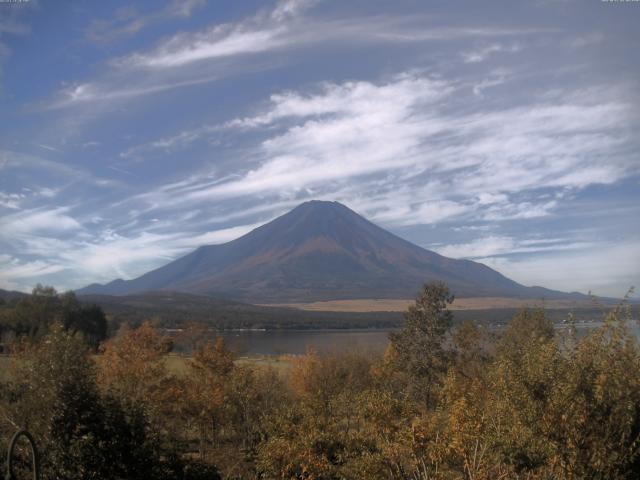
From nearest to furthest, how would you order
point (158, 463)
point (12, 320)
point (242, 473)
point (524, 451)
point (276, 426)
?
1. point (524, 451)
2. point (158, 463)
3. point (276, 426)
4. point (242, 473)
5. point (12, 320)

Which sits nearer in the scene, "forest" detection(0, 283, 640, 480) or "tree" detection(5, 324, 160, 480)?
"forest" detection(0, 283, 640, 480)

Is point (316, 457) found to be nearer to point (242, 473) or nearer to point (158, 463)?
point (158, 463)

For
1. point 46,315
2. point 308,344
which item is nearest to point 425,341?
point 308,344

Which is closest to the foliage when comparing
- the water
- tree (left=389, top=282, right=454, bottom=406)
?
the water

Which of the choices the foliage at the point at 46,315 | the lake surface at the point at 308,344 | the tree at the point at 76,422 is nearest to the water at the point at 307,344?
the lake surface at the point at 308,344

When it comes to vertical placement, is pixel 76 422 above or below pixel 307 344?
above

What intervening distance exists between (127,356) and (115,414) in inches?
645

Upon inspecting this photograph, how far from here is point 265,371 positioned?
26703mm

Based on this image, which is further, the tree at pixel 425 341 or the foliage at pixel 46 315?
the foliage at pixel 46 315

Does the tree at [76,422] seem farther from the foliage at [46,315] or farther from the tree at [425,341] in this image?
the foliage at [46,315]

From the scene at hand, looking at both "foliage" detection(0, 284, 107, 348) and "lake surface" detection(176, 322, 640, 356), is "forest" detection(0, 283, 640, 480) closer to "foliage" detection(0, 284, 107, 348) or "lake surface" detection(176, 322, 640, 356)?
"lake surface" detection(176, 322, 640, 356)

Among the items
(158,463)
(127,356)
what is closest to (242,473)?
(158,463)

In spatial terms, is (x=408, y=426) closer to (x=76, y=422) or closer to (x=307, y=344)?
(x=76, y=422)

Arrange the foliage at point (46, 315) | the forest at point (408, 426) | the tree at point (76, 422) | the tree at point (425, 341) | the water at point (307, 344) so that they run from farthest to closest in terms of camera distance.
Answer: the foliage at point (46, 315) < the water at point (307, 344) < the tree at point (425, 341) < the tree at point (76, 422) < the forest at point (408, 426)
